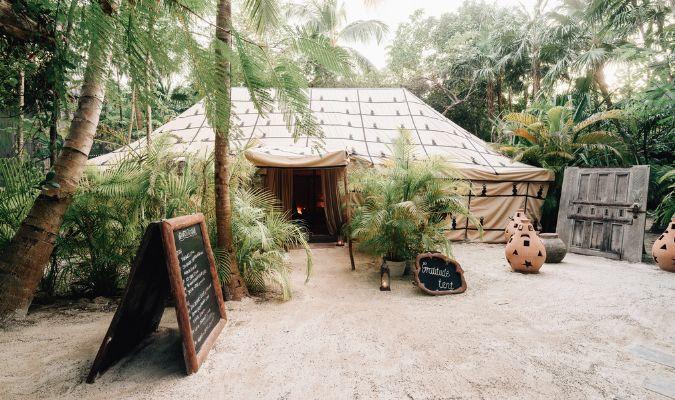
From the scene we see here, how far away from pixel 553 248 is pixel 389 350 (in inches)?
158

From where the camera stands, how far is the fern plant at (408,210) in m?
4.30

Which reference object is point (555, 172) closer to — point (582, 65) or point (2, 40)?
point (582, 65)

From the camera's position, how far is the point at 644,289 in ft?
12.8

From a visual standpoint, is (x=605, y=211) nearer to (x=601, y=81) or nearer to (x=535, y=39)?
(x=601, y=81)

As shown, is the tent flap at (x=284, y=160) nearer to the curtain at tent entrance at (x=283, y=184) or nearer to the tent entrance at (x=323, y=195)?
the tent entrance at (x=323, y=195)

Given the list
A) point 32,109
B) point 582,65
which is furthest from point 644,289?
point 582,65

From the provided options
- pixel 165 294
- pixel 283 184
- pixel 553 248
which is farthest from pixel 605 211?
pixel 165 294

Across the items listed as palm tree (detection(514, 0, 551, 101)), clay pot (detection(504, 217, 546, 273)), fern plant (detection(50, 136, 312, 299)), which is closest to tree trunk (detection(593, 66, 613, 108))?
palm tree (detection(514, 0, 551, 101))

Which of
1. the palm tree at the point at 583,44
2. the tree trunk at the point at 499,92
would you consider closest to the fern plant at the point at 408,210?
the palm tree at the point at 583,44

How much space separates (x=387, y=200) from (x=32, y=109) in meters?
3.49

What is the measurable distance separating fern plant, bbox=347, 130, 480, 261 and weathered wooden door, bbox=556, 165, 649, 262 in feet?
9.75

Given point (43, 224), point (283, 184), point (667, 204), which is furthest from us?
point (283, 184)

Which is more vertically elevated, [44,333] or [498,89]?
[498,89]

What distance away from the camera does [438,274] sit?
12.8ft
